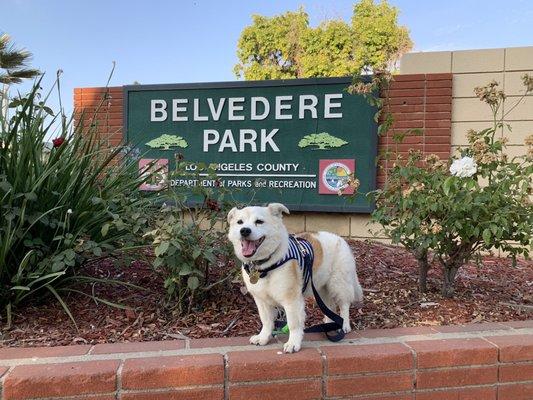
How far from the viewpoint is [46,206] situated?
3.50 m

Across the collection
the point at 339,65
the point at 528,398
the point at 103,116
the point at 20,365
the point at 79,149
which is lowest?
the point at 528,398

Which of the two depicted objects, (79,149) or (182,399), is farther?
(79,149)

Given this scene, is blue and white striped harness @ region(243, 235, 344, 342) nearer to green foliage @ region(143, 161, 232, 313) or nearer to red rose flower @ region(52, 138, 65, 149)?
green foliage @ region(143, 161, 232, 313)

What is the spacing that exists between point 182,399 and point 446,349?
1.53 metres

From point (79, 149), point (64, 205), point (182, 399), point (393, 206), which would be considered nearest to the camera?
point (182, 399)

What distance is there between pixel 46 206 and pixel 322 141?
395cm

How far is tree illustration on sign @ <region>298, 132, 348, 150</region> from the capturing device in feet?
21.1

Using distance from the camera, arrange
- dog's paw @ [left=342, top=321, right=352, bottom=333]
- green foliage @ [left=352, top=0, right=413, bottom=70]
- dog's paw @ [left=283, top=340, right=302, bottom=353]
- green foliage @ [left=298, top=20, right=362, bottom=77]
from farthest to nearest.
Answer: green foliage @ [left=352, top=0, right=413, bottom=70], green foliage @ [left=298, top=20, right=362, bottom=77], dog's paw @ [left=342, top=321, right=352, bottom=333], dog's paw @ [left=283, top=340, right=302, bottom=353]

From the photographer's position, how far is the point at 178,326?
3186 millimetres

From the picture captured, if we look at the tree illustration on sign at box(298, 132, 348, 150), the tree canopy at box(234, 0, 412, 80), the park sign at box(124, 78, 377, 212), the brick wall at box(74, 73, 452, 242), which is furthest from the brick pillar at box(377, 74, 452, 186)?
the tree canopy at box(234, 0, 412, 80)

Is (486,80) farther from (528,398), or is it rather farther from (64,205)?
(64,205)

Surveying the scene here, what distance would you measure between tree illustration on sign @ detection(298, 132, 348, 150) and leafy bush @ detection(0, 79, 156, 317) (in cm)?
310

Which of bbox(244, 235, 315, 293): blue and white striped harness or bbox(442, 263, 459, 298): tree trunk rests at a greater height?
bbox(244, 235, 315, 293): blue and white striped harness

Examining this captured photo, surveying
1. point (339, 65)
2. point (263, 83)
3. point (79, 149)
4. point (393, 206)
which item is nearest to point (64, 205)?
point (79, 149)
